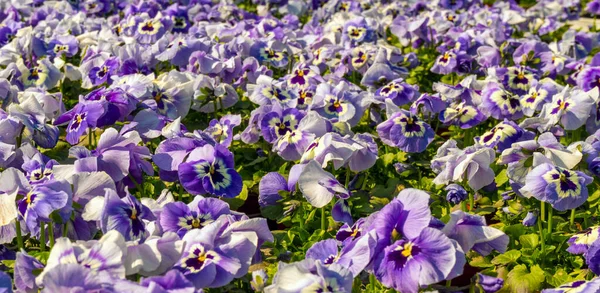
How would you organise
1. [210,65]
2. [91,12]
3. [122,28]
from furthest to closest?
[91,12]
[122,28]
[210,65]

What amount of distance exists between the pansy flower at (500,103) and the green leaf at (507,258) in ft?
4.03

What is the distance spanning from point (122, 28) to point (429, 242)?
14.4ft

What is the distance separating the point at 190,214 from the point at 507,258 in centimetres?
121

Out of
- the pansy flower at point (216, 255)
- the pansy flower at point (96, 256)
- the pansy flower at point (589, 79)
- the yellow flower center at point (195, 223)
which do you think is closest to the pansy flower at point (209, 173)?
the yellow flower center at point (195, 223)

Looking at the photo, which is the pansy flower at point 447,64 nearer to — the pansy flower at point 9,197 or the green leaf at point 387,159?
the green leaf at point 387,159

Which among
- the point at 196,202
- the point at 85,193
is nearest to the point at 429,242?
the point at 196,202

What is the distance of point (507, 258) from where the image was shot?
9.93 feet

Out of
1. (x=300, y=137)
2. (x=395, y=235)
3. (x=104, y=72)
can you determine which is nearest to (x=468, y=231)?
(x=395, y=235)

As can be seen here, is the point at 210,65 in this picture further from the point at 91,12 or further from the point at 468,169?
the point at 91,12

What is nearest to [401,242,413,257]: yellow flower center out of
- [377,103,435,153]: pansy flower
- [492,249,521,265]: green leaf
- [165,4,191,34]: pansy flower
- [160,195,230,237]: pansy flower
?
[160,195,230,237]: pansy flower

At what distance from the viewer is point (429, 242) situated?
7.25ft

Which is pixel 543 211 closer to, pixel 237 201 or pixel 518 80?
pixel 237 201

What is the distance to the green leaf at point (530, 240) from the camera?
3.13 m

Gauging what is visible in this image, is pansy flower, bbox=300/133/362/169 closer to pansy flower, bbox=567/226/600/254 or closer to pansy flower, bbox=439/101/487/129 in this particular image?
pansy flower, bbox=567/226/600/254
